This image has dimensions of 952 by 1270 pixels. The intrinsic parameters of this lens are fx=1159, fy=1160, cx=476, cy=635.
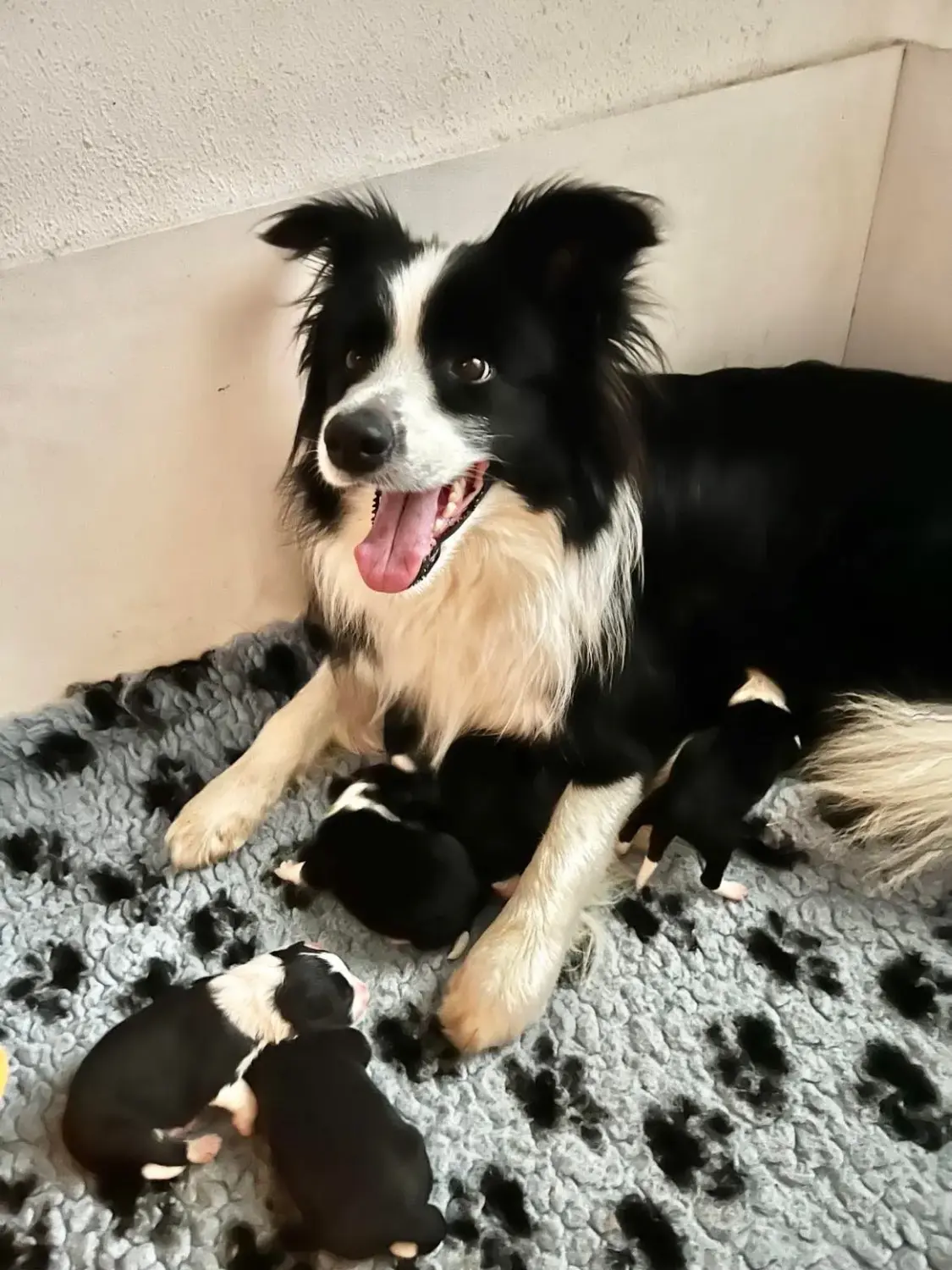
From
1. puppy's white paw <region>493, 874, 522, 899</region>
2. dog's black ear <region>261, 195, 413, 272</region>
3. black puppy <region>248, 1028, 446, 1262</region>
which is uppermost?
dog's black ear <region>261, 195, 413, 272</region>

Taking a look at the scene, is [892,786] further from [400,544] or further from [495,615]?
[400,544]

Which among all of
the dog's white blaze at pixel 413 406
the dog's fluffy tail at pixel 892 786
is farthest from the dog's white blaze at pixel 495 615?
the dog's fluffy tail at pixel 892 786

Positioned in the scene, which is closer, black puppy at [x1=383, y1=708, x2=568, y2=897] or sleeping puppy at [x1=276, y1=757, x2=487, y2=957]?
sleeping puppy at [x1=276, y1=757, x2=487, y2=957]

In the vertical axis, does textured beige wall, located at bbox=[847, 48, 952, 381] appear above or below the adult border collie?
above

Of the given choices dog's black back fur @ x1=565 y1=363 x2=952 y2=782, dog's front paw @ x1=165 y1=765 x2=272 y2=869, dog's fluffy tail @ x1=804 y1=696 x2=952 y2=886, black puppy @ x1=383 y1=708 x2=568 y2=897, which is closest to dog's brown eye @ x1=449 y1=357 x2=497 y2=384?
dog's black back fur @ x1=565 y1=363 x2=952 y2=782

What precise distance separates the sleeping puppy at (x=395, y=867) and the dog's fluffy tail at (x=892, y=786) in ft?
2.21

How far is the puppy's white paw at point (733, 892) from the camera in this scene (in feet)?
6.27

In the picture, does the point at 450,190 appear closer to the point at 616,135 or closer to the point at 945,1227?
the point at 616,135

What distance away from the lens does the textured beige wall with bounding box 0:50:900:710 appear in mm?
1820

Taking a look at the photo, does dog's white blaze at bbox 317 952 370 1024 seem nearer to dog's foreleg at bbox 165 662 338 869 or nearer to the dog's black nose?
dog's foreleg at bbox 165 662 338 869

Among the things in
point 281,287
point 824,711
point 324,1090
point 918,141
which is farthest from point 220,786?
point 918,141

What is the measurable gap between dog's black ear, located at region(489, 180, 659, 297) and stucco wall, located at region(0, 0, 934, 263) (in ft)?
1.45

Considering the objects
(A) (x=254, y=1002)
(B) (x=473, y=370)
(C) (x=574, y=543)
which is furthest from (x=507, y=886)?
(B) (x=473, y=370)

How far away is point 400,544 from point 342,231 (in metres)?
0.45
